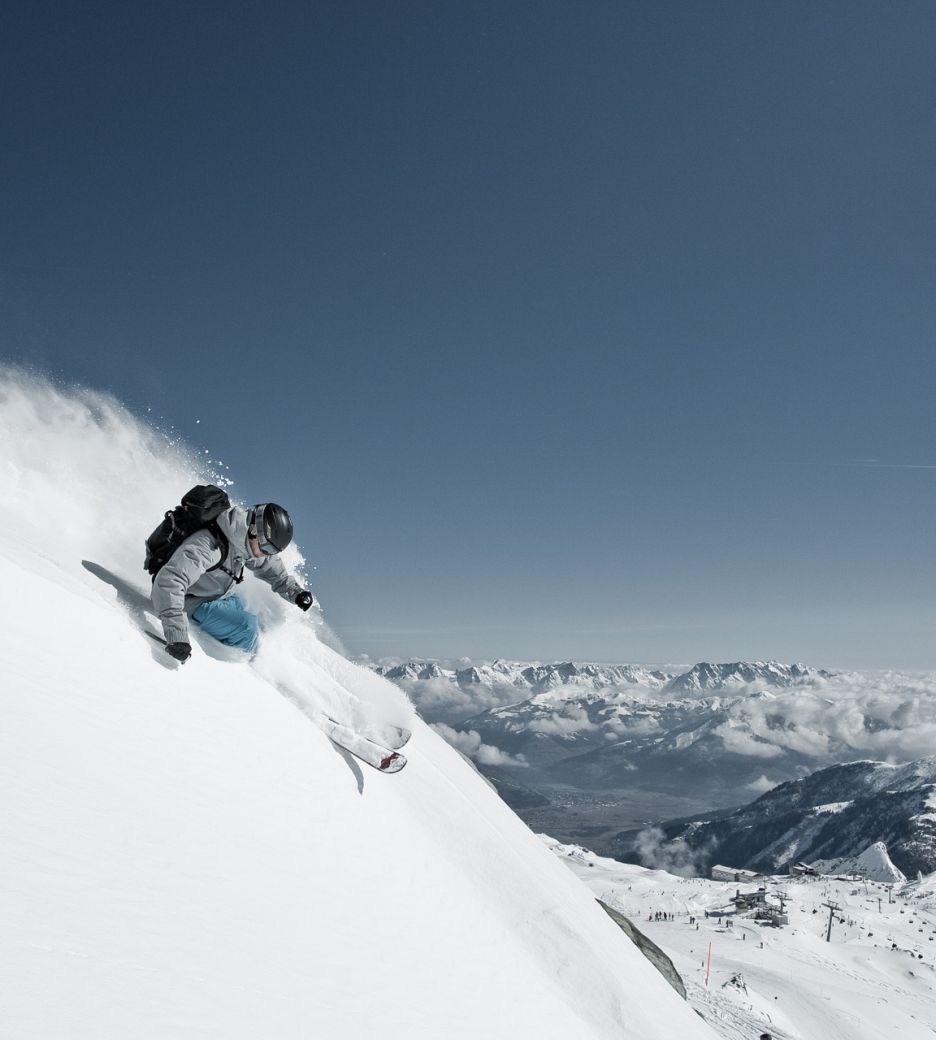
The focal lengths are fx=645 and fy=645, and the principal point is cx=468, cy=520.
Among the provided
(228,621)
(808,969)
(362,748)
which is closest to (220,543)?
(228,621)

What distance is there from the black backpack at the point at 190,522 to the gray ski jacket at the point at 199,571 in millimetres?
63

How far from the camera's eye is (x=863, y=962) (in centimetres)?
7556

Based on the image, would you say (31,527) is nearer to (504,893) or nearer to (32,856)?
(32,856)

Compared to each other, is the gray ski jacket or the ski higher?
the gray ski jacket

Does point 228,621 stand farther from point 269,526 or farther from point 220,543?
point 269,526

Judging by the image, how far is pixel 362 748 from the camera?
8148mm

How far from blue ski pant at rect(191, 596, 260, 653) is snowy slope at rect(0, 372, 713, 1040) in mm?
274

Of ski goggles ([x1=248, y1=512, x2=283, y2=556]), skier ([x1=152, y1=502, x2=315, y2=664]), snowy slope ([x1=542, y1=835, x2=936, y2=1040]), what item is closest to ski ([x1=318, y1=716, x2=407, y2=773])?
skier ([x1=152, y1=502, x2=315, y2=664])

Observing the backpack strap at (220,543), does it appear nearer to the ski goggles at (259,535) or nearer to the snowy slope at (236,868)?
the ski goggles at (259,535)

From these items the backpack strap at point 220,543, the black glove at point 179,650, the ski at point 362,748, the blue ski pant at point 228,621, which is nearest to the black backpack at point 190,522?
the backpack strap at point 220,543

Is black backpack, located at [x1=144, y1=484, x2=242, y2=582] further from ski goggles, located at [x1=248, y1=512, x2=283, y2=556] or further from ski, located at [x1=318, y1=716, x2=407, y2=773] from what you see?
ski, located at [x1=318, y1=716, x2=407, y2=773]

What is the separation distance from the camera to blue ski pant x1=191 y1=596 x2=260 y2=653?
7766 mm

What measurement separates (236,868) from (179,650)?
2.50 m

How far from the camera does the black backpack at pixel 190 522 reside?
7.21m
